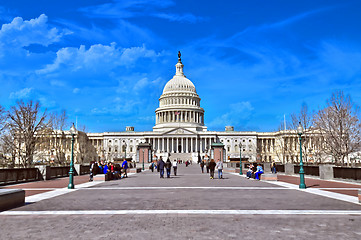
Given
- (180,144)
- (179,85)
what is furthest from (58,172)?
(179,85)

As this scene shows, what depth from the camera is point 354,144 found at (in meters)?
43.9

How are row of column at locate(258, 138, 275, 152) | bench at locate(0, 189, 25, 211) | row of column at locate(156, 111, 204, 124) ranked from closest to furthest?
bench at locate(0, 189, 25, 211), row of column at locate(258, 138, 275, 152), row of column at locate(156, 111, 204, 124)

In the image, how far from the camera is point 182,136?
144375mm

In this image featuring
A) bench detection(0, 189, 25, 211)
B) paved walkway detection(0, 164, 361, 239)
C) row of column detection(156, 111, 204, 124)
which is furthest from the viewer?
row of column detection(156, 111, 204, 124)

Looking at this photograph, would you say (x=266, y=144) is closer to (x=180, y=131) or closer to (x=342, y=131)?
(x=180, y=131)

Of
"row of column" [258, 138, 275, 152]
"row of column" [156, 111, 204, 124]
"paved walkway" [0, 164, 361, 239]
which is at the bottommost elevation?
"paved walkway" [0, 164, 361, 239]

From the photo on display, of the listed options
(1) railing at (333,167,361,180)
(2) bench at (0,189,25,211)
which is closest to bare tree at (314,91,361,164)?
(1) railing at (333,167,361,180)

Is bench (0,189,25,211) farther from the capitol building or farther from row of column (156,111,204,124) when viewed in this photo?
row of column (156,111,204,124)

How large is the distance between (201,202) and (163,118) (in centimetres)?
14743

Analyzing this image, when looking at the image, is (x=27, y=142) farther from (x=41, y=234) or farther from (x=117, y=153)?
(x=117, y=153)

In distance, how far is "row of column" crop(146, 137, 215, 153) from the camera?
144625 mm

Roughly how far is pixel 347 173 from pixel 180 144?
396 ft

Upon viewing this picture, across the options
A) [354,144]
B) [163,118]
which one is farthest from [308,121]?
[163,118]

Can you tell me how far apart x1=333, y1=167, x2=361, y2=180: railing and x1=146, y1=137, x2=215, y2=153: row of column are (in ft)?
379
